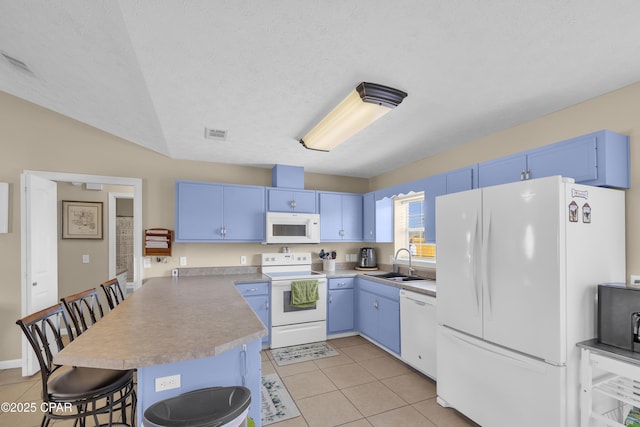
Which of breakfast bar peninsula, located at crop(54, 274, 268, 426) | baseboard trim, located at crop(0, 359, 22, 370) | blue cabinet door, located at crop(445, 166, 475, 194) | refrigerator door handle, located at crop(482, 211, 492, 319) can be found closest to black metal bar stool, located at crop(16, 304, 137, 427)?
breakfast bar peninsula, located at crop(54, 274, 268, 426)

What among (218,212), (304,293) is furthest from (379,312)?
(218,212)

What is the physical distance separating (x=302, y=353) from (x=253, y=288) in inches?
38.4

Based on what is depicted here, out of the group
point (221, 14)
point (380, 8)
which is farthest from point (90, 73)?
point (380, 8)

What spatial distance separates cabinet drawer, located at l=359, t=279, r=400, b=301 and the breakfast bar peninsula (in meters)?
1.84

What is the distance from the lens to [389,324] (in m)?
3.47

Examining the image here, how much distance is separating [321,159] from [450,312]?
7.88 ft

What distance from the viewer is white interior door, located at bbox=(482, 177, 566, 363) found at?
1743 mm

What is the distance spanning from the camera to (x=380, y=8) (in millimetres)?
1371

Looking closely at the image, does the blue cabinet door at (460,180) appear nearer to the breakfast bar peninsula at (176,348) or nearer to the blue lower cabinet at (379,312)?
the blue lower cabinet at (379,312)

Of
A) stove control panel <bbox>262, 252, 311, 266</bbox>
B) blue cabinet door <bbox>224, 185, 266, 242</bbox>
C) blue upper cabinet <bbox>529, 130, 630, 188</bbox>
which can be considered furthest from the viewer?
stove control panel <bbox>262, 252, 311, 266</bbox>

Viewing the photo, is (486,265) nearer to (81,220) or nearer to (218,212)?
(218,212)

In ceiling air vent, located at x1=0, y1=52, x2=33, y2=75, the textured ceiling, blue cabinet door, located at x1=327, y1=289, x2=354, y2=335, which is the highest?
ceiling air vent, located at x1=0, y1=52, x2=33, y2=75

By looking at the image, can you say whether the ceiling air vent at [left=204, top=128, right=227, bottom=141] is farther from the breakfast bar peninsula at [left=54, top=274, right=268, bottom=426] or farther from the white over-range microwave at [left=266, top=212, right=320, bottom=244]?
the breakfast bar peninsula at [left=54, top=274, right=268, bottom=426]

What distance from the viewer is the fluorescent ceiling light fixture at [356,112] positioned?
2086 millimetres
